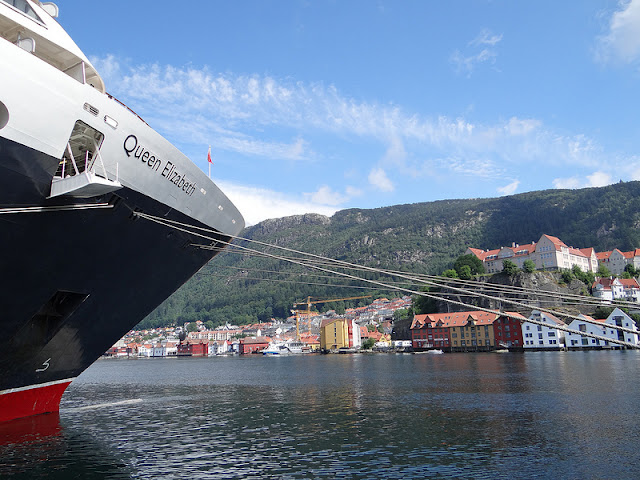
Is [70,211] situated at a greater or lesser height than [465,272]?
lesser

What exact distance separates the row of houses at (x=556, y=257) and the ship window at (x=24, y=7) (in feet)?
431

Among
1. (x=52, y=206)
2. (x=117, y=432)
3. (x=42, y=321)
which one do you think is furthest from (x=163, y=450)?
(x=52, y=206)

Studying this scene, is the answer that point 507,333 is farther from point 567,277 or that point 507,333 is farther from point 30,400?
point 30,400

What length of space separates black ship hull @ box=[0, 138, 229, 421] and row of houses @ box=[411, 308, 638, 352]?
3244 inches

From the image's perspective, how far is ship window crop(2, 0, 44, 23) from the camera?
11.5 m

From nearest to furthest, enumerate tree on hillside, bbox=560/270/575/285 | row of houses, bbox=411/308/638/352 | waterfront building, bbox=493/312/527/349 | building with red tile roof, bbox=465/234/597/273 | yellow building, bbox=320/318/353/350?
row of houses, bbox=411/308/638/352
waterfront building, bbox=493/312/527/349
tree on hillside, bbox=560/270/575/285
building with red tile roof, bbox=465/234/597/273
yellow building, bbox=320/318/353/350

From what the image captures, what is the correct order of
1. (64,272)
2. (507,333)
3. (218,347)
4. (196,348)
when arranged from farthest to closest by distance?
(218,347)
(196,348)
(507,333)
(64,272)

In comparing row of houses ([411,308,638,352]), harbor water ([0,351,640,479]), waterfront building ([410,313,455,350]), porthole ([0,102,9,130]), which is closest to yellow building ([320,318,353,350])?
waterfront building ([410,313,455,350])

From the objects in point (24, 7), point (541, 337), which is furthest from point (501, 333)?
point (24, 7)

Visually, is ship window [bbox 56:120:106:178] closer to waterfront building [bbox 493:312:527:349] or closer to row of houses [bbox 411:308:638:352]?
row of houses [bbox 411:308:638:352]

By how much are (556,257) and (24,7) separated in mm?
135165

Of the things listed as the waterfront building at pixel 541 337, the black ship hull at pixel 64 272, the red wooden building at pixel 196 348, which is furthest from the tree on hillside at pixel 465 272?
the black ship hull at pixel 64 272

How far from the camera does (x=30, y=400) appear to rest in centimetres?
1504

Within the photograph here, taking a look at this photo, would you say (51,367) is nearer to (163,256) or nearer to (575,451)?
(163,256)
